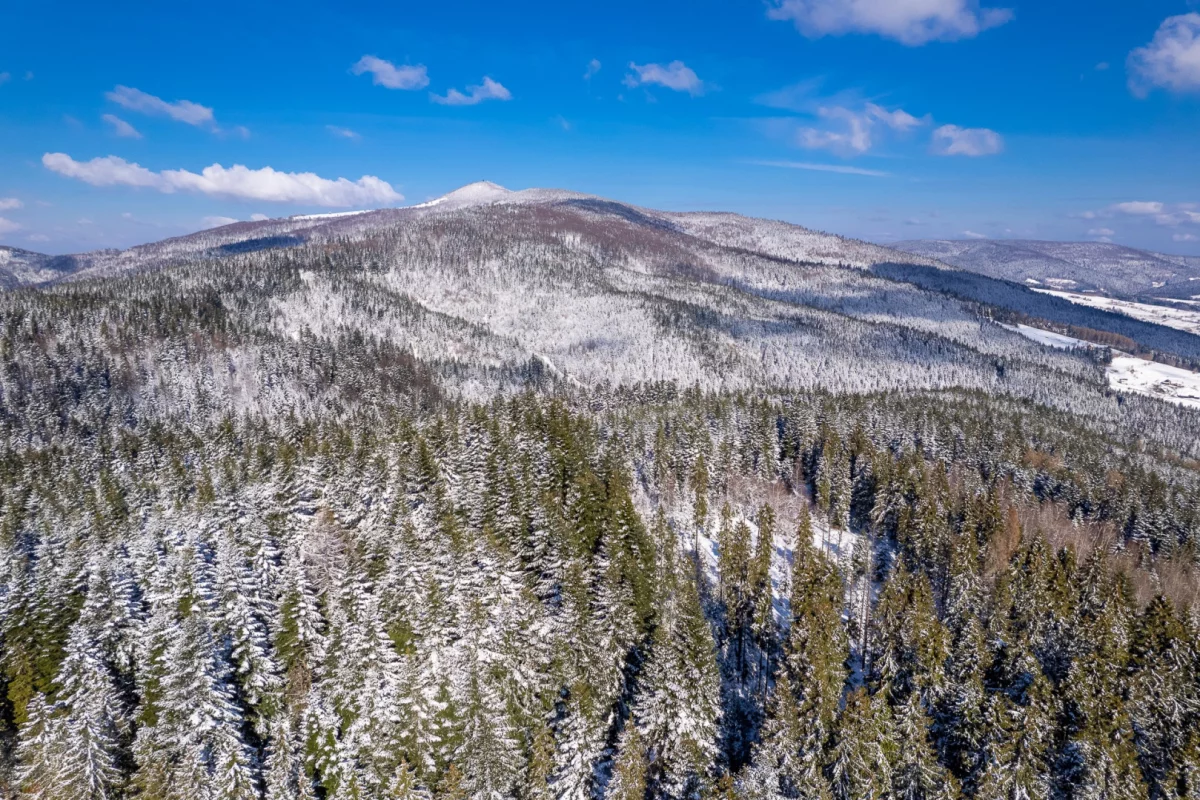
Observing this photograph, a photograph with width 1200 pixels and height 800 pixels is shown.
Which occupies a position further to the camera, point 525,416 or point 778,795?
point 525,416

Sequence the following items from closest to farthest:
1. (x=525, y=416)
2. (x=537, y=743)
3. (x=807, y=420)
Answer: (x=537, y=743)
(x=525, y=416)
(x=807, y=420)

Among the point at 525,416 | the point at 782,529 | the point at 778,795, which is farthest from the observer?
the point at 782,529

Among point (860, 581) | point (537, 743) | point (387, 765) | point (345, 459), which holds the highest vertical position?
point (345, 459)

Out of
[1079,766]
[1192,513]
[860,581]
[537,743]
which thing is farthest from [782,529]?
[1192,513]

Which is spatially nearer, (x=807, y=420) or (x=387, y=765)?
(x=387, y=765)

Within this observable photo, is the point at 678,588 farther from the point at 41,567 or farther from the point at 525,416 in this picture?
the point at 41,567

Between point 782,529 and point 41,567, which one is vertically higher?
point 41,567

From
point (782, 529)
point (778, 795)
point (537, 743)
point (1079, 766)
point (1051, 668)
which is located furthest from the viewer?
point (782, 529)

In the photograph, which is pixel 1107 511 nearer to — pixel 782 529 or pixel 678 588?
pixel 782 529

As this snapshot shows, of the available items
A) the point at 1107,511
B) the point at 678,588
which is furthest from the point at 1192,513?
the point at 678,588
